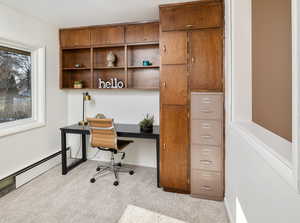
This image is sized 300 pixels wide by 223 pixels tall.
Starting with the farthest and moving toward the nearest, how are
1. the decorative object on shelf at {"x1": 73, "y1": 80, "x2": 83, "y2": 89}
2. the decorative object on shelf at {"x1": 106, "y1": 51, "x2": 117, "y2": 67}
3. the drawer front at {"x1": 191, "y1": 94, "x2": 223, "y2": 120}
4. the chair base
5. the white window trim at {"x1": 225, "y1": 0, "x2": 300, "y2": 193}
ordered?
1. the decorative object on shelf at {"x1": 73, "y1": 80, "x2": 83, "y2": 89}
2. the decorative object on shelf at {"x1": 106, "y1": 51, "x2": 117, "y2": 67}
3. the chair base
4. the drawer front at {"x1": 191, "y1": 94, "x2": 223, "y2": 120}
5. the white window trim at {"x1": 225, "y1": 0, "x2": 300, "y2": 193}

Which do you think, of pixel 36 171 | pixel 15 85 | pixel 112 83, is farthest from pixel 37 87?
pixel 36 171

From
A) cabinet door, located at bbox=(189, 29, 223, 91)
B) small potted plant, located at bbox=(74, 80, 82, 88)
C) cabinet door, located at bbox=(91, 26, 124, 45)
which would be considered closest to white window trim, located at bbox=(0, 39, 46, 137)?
small potted plant, located at bbox=(74, 80, 82, 88)

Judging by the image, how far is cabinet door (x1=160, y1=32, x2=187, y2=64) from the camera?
249 centimetres

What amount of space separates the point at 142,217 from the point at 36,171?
1955mm

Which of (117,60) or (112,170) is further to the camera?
(117,60)

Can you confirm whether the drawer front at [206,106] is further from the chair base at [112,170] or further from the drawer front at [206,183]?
the chair base at [112,170]

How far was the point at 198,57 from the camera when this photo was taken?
246cm

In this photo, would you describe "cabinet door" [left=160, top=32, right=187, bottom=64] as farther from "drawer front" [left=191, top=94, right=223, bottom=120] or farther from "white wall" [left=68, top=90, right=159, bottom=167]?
"white wall" [left=68, top=90, right=159, bottom=167]

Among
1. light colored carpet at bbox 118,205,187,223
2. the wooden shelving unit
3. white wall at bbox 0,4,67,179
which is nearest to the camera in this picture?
light colored carpet at bbox 118,205,187,223

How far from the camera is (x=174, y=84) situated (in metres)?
2.54

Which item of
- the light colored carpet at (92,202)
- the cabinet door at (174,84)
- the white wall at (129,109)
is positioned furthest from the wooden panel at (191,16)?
the light colored carpet at (92,202)

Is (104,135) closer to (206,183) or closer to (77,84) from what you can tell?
(77,84)

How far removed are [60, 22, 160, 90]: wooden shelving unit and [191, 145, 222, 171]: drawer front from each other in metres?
1.25

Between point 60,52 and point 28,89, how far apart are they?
2.96 ft
